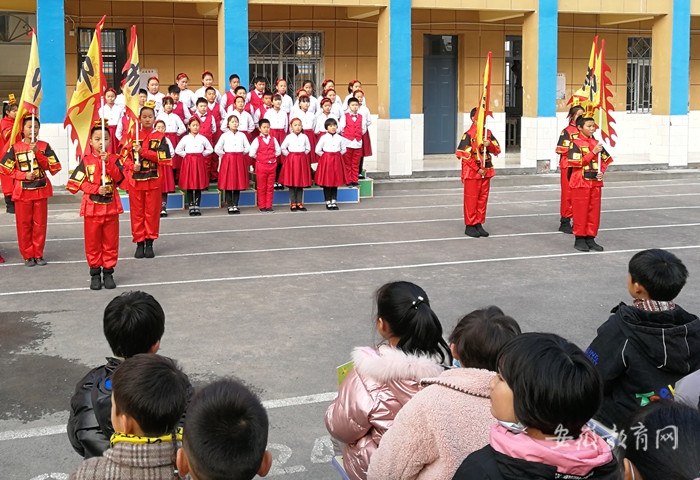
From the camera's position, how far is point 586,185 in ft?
34.4

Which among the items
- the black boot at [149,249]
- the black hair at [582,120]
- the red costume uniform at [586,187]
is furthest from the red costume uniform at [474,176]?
the black boot at [149,249]

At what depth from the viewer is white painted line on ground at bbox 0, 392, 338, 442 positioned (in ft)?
16.3

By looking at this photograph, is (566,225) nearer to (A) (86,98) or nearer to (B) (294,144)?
(B) (294,144)

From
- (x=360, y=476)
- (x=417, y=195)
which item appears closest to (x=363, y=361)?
(x=360, y=476)

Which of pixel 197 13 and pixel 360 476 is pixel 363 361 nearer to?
pixel 360 476

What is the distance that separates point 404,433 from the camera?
2676 millimetres

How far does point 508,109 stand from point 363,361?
1901 cm

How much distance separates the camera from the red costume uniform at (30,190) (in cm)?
947

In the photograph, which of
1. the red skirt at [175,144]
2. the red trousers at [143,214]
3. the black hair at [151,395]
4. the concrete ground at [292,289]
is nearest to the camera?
the black hair at [151,395]

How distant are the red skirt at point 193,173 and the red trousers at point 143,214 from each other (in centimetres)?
331

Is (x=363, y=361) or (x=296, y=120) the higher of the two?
(x=296, y=120)

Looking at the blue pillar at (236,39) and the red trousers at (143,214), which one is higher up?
the blue pillar at (236,39)

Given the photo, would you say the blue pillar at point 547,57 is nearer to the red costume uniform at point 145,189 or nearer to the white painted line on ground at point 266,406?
the red costume uniform at point 145,189

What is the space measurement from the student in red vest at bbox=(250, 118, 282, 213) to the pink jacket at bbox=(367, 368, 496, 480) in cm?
1110
